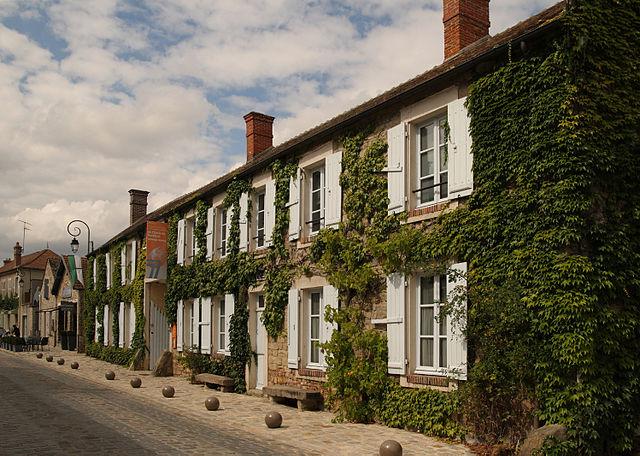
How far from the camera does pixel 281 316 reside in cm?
1455

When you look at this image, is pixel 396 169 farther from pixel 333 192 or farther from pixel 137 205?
pixel 137 205

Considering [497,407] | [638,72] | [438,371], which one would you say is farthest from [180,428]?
[638,72]

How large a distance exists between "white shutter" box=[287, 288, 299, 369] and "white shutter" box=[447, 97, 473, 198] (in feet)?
16.6

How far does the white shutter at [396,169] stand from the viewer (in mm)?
11148

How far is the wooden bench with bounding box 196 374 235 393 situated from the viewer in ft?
53.1

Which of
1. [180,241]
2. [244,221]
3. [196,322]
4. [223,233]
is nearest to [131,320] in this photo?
[180,241]

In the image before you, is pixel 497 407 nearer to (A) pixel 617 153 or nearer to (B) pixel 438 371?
(B) pixel 438 371

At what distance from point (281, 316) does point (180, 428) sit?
420 cm

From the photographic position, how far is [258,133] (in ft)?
68.8

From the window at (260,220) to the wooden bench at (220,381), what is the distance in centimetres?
340

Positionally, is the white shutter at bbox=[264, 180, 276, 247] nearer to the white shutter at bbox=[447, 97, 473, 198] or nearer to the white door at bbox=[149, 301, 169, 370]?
the white shutter at bbox=[447, 97, 473, 198]

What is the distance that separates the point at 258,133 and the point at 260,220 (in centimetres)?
533

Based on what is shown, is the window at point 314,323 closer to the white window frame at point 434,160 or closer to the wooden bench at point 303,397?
the wooden bench at point 303,397

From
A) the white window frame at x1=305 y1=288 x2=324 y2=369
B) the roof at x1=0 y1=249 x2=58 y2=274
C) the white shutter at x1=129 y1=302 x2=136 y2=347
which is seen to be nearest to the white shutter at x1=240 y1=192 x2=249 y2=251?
the white window frame at x1=305 y1=288 x2=324 y2=369
